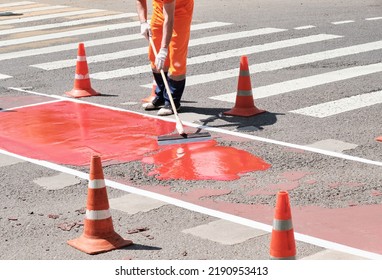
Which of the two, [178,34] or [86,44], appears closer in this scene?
[178,34]

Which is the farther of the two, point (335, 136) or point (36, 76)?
point (36, 76)

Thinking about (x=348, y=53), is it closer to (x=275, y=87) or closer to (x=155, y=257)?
(x=275, y=87)

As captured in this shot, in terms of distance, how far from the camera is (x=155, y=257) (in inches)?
280

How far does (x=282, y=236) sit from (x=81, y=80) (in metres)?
→ 7.72

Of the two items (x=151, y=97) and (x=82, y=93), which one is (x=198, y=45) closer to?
(x=82, y=93)

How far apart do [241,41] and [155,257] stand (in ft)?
37.1

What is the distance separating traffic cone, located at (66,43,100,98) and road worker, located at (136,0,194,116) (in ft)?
5.04

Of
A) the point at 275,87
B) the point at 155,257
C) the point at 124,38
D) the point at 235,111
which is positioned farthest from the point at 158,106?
the point at 124,38

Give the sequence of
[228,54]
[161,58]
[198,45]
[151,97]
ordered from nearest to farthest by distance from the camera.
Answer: [161,58]
[151,97]
[228,54]
[198,45]

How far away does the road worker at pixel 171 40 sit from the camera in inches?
460

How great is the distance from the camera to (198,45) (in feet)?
58.8

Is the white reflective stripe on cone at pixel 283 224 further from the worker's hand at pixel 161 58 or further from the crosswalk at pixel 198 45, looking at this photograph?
the crosswalk at pixel 198 45

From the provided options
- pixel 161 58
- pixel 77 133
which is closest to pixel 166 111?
pixel 161 58

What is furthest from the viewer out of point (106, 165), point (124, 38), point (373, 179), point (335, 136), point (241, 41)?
point (124, 38)
